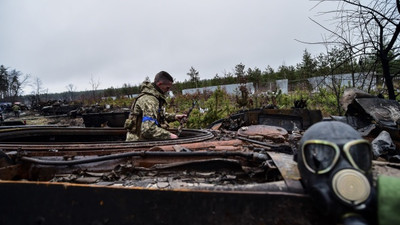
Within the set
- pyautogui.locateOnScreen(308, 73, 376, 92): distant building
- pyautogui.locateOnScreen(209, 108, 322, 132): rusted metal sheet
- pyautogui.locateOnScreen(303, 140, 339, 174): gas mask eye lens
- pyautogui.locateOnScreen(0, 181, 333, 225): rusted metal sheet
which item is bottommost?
pyautogui.locateOnScreen(0, 181, 333, 225): rusted metal sheet

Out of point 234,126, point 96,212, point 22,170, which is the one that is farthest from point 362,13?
point 22,170

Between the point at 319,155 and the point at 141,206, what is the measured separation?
3.60ft

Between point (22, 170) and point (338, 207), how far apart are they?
2446 millimetres

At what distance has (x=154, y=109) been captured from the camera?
375 centimetres

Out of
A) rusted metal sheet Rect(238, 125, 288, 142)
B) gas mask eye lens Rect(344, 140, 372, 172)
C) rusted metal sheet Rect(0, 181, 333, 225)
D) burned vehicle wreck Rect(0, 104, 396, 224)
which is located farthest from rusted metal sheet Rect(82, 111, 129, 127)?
gas mask eye lens Rect(344, 140, 372, 172)

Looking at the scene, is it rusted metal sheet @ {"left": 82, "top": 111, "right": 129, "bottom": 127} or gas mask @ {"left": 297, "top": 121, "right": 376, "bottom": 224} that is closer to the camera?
gas mask @ {"left": 297, "top": 121, "right": 376, "bottom": 224}

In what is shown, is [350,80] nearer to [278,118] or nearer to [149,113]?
[278,118]

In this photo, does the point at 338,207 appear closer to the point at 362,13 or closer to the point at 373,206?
the point at 373,206

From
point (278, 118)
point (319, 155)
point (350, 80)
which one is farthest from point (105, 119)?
point (350, 80)

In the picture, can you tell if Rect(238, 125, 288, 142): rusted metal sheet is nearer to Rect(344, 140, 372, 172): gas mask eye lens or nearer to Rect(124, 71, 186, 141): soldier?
Rect(124, 71, 186, 141): soldier

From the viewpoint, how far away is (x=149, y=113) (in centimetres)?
367

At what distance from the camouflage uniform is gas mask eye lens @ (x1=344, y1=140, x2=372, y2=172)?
259 centimetres

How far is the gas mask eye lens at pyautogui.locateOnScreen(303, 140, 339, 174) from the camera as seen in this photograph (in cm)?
121

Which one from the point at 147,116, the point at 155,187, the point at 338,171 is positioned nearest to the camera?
the point at 338,171
